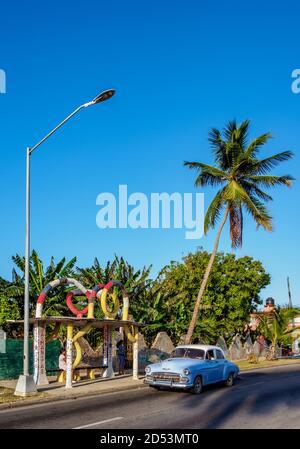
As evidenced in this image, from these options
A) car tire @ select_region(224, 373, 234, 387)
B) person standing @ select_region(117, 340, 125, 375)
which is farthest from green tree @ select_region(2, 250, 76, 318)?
car tire @ select_region(224, 373, 234, 387)

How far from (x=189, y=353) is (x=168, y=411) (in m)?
5.69

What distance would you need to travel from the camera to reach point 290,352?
5909cm

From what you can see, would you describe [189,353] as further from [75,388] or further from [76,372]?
[76,372]

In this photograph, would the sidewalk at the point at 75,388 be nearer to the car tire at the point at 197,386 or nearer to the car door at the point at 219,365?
the car door at the point at 219,365

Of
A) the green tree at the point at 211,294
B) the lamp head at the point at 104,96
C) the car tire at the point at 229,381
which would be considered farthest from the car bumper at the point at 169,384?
the green tree at the point at 211,294

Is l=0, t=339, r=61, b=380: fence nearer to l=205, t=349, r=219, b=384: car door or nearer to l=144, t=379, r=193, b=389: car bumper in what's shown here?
l=144, t=379, r=193, b=389: car bumper

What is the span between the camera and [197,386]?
737 inches

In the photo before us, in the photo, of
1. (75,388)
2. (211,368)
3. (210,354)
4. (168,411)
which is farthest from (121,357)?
(168,411)

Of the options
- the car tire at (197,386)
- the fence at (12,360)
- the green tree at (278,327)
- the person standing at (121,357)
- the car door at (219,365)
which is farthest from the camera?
the green tree at (278,327)

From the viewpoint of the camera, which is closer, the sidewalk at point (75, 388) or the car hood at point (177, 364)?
the sidewalk at point (75, 388)

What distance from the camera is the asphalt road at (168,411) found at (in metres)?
12.5

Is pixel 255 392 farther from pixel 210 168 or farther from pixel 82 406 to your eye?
pixel 210 168
